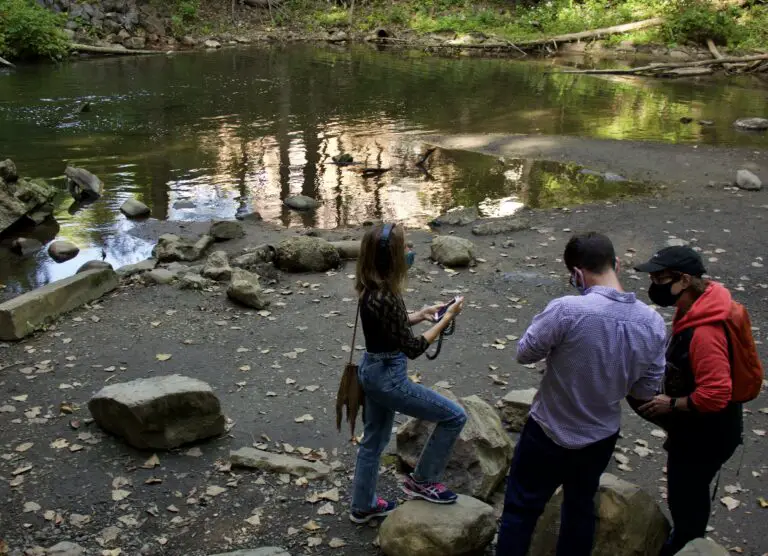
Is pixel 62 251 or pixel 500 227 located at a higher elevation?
pixel 500 227

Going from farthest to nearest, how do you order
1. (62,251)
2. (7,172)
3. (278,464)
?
(7,172) → (62,251) → (278,464)

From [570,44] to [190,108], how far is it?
22.3 m

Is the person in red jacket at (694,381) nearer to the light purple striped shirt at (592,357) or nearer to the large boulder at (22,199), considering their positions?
the light purple striped shirt at (592,357)

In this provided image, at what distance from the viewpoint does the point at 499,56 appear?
35.1m

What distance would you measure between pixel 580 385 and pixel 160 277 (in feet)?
22.8

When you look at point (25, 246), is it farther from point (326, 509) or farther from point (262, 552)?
point (262, 552)

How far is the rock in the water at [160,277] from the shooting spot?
29.9 feet

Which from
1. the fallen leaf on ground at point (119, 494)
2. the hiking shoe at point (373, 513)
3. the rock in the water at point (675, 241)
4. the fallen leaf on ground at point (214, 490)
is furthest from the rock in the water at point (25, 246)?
the rock in the water at point (675, 241)

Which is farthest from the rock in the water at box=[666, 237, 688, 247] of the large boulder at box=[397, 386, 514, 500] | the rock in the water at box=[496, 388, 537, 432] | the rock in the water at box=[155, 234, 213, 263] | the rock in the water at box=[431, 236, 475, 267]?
the rock in the water at box=[155, 234, 213, 263]

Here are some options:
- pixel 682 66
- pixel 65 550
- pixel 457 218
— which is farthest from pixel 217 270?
pixel 682 66

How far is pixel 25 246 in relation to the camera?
11305 mm

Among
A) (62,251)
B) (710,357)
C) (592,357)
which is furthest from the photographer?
(62,251)

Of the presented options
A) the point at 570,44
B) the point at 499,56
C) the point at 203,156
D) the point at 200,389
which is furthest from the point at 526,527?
the point at 570,44

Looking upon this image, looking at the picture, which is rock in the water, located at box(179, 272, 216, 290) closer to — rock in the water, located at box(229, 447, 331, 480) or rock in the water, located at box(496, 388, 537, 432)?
rock in the water, located at box(229, 447, 331, 480)
